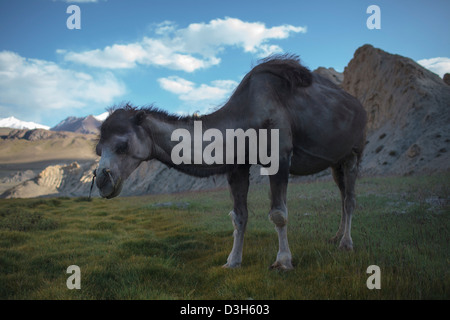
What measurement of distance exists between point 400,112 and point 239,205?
3192cm

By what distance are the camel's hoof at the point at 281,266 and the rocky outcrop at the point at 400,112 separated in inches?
818

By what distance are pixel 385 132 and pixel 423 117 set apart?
12.7 feet

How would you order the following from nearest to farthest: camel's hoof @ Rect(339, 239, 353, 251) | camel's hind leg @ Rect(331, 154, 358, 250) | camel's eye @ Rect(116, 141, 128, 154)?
camel's eye @ Rect(116, 141, 128, 154) → camel's hoof @ Rect(339, 239, 353, 251) → camel's hind leg @ Rect(331, 154, 358, 250)

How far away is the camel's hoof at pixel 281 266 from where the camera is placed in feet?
13.6

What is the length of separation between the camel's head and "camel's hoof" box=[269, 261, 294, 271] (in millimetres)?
2470

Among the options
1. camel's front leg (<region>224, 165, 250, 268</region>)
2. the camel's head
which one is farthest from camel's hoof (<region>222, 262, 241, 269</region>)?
the camel's head

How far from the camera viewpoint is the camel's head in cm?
376

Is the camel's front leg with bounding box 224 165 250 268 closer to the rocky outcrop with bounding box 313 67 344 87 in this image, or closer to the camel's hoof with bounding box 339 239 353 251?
the camel's hoof with bounding box 339 239 353 251

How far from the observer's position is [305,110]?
475 centimetres

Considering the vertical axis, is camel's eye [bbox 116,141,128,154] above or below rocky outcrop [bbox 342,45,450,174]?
below

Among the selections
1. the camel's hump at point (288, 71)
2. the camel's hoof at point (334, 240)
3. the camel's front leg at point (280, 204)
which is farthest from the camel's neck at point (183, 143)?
the camel's hoof at point (334, 240)

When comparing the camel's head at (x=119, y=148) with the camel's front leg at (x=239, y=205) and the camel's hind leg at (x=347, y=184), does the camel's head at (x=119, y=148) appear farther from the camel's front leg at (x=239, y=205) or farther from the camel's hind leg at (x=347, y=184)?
the camel's hind leg at (x=347, y=184)
